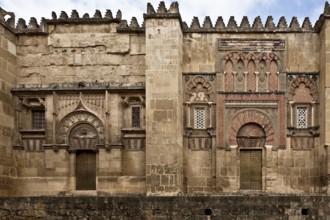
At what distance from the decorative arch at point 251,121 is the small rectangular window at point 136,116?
2863 millimetres

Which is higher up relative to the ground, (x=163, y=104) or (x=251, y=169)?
(x=163, y=104)

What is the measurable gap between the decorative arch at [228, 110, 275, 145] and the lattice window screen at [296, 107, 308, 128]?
0.88 m

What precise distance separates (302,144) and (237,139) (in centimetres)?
201

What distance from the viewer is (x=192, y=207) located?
1095 cm

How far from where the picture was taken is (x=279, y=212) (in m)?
10.9

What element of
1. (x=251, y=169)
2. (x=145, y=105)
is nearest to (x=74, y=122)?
(x=145, y=105)

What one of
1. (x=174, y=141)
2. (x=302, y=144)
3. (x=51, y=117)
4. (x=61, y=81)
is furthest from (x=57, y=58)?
(x=302, y=144)

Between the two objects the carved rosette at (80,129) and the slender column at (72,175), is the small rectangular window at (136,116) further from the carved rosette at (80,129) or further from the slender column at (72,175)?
the slender column at (72,175)

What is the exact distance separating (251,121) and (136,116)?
360 cm

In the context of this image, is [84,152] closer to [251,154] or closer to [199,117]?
[199,117]

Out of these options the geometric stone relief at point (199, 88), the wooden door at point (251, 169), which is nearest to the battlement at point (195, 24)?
the geometric stone relief at point (199, 88)

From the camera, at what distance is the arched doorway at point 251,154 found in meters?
15.4

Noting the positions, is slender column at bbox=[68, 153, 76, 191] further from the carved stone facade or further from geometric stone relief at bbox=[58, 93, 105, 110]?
geometric stone relief at bbox=[58, 93, 105, 110]

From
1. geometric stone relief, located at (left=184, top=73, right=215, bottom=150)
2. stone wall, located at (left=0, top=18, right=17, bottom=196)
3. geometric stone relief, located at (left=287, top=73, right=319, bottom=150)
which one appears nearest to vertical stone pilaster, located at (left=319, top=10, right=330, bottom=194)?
geometric stone relief, located at (left=287, top=73, right=319, bottom=150)
